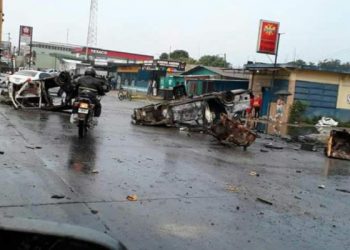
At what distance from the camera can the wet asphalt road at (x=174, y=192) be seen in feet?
16.2

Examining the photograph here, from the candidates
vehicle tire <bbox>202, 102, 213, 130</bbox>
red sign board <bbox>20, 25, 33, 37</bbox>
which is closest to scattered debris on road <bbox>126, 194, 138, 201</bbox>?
vehicle tire <bbox>202, 102, 213, 130</bbox>

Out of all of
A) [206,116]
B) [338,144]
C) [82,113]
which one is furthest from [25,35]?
[338,144]

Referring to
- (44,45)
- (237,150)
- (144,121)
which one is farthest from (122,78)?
(44,45)

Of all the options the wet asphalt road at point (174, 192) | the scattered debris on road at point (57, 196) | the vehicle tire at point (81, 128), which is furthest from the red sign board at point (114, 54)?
the scattered debris on road at point (57, 196)

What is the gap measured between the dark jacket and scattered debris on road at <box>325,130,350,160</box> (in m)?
6.21

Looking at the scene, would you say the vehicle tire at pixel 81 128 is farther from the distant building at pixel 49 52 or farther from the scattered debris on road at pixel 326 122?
the distant building at pixel 49 52

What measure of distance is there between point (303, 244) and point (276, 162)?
5.86 meters

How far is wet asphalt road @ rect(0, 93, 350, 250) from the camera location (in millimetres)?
4945

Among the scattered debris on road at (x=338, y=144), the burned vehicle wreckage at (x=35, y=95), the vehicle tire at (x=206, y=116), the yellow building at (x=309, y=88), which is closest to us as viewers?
the scattered debris on road at (x=338, y=144)

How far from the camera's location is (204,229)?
16.6 feet

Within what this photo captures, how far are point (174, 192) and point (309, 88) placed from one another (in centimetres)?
2761

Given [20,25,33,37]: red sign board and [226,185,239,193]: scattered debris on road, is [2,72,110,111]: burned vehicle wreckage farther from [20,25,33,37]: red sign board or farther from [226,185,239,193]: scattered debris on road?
[20,25,33,37]: red sign board

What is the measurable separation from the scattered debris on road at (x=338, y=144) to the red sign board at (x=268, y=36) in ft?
71.2

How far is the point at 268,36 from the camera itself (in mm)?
34156
